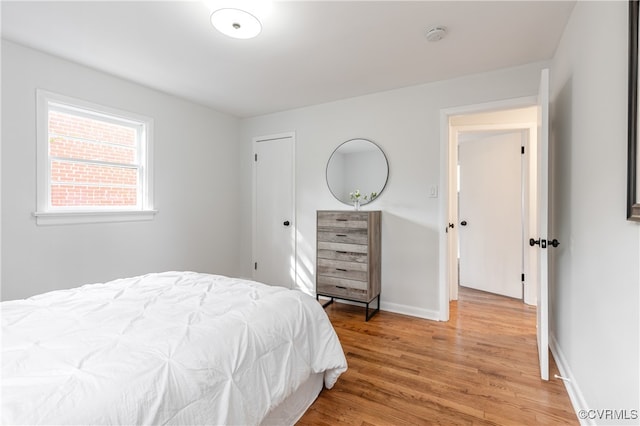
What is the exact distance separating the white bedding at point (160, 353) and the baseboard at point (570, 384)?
1.31 metres

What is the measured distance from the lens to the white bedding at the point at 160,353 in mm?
858

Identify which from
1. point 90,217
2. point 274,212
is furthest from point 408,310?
point 90,217

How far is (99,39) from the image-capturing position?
7.47 feet

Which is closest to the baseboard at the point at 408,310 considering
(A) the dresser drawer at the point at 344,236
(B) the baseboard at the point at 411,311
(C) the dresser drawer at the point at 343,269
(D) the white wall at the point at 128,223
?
(B) the baseboard at the point at 411,311

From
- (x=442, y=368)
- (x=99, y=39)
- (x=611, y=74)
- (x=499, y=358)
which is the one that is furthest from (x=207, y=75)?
(x=499, y=358)

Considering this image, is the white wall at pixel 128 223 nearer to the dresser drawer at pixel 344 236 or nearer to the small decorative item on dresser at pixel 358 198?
the dresser drawer at pixel 344 236

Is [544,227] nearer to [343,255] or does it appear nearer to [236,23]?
[343,255]

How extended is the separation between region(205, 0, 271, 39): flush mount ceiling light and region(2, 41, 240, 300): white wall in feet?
5.41

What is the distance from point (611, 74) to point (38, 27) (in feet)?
11.2

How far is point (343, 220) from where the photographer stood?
3.14 meters

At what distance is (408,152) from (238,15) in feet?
6.74

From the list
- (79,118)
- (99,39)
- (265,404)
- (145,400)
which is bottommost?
(265,404)

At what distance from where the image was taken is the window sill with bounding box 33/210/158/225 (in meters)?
2.51

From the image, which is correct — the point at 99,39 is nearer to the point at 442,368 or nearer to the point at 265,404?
the point at 265,404
